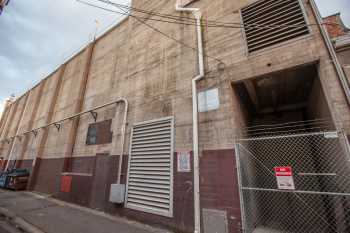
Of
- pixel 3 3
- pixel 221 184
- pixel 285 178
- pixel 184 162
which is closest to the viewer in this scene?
pixel 285 178

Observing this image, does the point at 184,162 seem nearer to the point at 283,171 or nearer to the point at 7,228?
the point at 283,171

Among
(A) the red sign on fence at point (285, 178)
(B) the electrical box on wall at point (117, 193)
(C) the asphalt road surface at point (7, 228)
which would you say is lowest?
(C) the asphalt road surface at point (7, 228)

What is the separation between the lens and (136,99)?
23.7 feet

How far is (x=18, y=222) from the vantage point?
5355 mm

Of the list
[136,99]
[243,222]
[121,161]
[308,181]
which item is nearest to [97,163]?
[121,161]

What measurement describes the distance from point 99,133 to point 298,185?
8.58 m

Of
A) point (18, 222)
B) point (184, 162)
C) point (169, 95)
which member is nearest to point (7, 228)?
point (18, 222)

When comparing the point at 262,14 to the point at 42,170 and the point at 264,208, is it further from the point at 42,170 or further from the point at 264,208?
the point at 42,170

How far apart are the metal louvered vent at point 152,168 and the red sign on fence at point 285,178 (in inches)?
115

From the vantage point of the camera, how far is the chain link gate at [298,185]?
12.6ft

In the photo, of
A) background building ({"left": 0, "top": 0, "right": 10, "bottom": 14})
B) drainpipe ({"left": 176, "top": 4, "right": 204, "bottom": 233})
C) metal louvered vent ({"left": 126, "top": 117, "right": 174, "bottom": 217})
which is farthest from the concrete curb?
background building ({"left": 0, "top": 0, "right": 10, "bottom": 14})

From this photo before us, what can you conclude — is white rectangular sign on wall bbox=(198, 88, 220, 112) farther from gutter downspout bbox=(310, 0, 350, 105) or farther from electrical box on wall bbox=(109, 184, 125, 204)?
electrical box on wall bbox=(109, 184, 125, 204)

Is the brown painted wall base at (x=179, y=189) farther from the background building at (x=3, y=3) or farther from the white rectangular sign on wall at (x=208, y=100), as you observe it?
the background building at (x=3, y=3)

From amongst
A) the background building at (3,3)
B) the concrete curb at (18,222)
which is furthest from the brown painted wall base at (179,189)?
the background building at (3,3)
